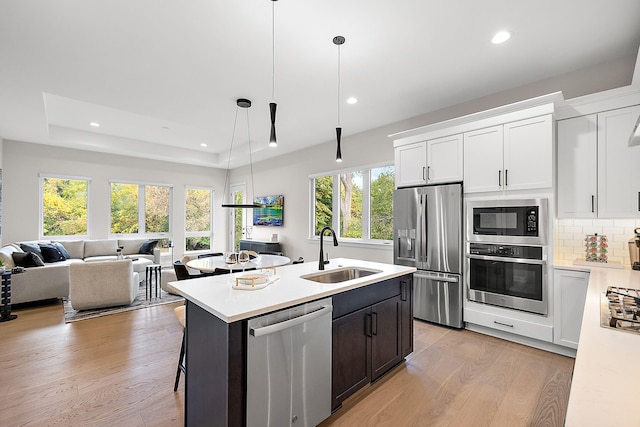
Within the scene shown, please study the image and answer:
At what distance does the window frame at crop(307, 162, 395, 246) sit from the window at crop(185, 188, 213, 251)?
3.66 meters

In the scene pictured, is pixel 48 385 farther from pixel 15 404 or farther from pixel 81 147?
pixel 81 147

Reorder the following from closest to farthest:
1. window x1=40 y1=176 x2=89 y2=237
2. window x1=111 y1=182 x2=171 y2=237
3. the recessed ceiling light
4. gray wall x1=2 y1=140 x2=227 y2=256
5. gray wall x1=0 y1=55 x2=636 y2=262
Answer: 1. the recessed ceiling light
2. gray wall x1=0 y1=55 x2=636 y2=262
3. gray wall x1=2 y1=140 x2=227 y2=256
4. window x1=40 y1=176 x2=89 y2=237
5. window x1=111 y1=182 x2=171 y2=237

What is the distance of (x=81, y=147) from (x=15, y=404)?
5620mm

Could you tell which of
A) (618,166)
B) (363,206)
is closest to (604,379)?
(618,166)

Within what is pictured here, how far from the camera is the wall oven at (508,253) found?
115 inches

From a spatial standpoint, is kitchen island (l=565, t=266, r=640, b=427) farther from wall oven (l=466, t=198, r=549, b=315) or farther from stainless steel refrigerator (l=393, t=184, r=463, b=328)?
stainless steel refrigerator (l=393, t=184, r=463, b=328)

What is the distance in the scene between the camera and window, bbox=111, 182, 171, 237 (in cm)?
693

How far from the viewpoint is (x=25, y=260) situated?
438 centimetres

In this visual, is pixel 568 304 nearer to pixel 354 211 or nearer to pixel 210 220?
pixel 354 211

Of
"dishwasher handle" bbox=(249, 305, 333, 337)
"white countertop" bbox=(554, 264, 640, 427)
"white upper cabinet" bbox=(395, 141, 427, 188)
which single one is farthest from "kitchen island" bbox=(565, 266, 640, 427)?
"white upper cabinet" bbox=(395, 141, 427, 188)

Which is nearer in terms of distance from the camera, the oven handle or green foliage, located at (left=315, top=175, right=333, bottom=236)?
the oven handle

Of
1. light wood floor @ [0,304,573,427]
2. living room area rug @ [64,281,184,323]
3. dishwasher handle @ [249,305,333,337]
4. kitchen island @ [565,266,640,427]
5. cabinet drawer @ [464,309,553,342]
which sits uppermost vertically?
kitchen island @ [565,266,640,427]

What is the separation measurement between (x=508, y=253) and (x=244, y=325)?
112 inches

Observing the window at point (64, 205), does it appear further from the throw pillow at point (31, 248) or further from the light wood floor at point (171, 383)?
the light wood floor at point (171, 383)
